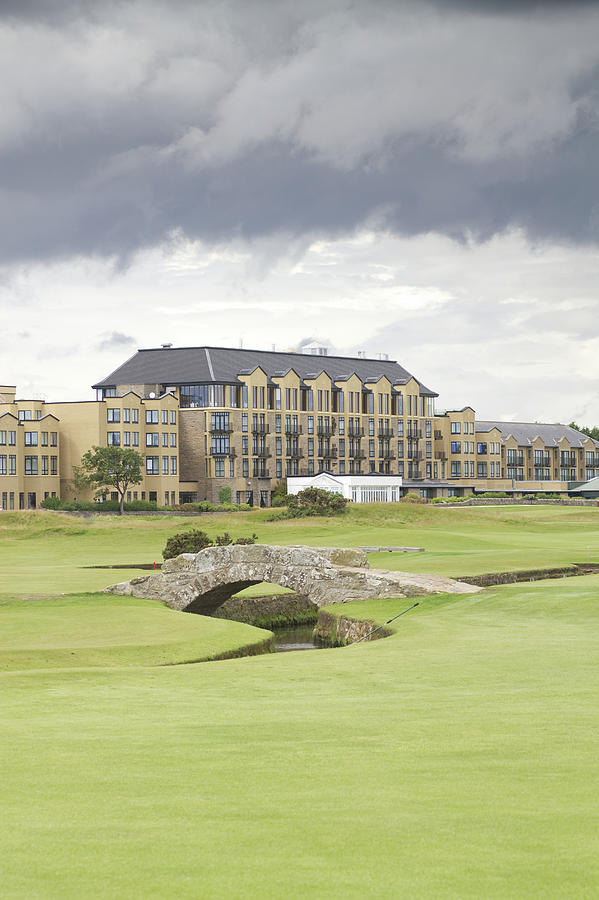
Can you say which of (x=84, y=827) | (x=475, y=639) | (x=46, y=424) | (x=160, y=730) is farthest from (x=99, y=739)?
(x=46, y=424)

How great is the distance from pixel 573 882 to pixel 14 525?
8002cm

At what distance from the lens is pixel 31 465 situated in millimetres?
123750

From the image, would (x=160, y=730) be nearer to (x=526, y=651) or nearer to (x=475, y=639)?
(x=526, y=651)

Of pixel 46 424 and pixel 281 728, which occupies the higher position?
pixel 46 424

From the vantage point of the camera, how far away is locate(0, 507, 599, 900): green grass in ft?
25.1

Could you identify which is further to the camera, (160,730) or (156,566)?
(156,566)

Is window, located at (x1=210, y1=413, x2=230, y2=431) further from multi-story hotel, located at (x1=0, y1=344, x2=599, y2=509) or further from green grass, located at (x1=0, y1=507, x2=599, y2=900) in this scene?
green grass, located at (x1=0, y1=507, x2=599, y2=900)

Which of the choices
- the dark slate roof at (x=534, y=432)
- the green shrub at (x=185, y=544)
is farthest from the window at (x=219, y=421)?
the green shrub at (x=185, y=544)

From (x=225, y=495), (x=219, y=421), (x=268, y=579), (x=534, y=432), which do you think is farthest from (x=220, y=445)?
(x=268, y=579)

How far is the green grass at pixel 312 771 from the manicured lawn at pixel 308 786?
0.10ft

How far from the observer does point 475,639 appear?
25266 millimetres

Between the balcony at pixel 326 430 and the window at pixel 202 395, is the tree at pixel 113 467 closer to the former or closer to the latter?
the window at pixel 202 395

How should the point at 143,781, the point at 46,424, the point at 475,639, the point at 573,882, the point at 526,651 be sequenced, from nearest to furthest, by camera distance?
the point at 573,882, the point at 143,781, the point at 526,651, the point at 475,639, the point at 46,424

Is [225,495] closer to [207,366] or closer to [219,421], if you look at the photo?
[219,421]
